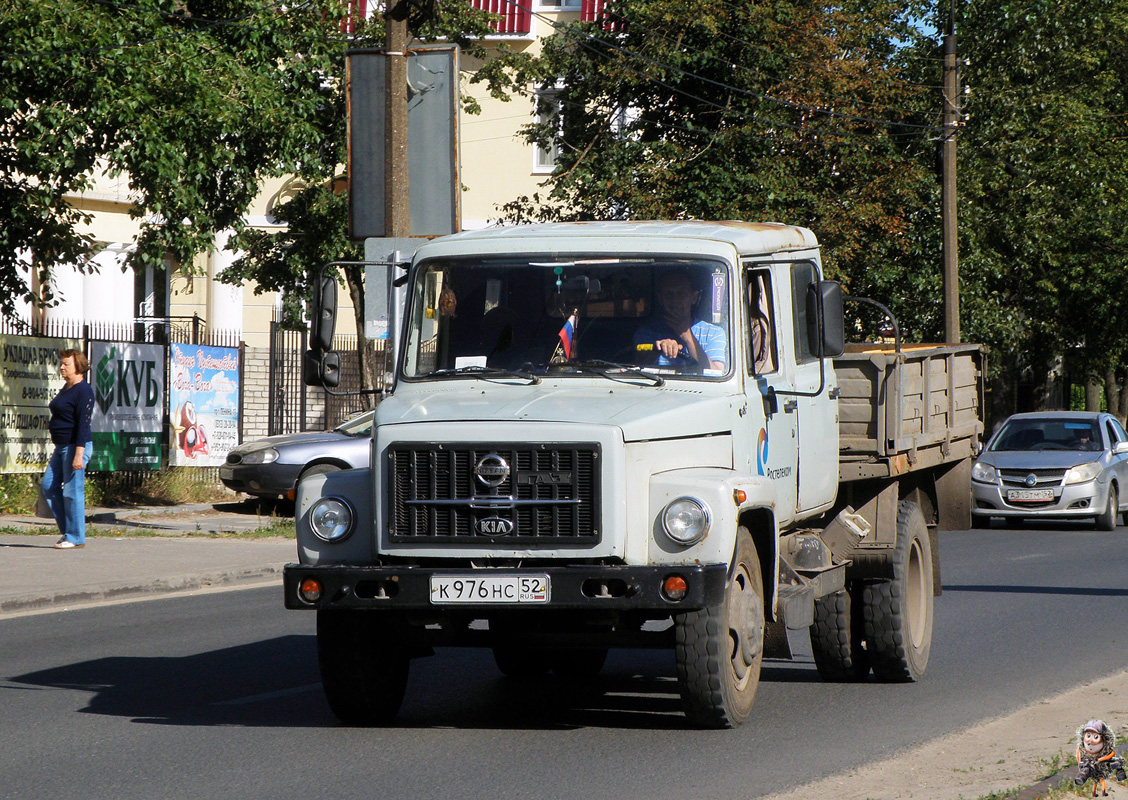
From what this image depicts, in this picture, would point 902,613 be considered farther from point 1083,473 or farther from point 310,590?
point 1083,473

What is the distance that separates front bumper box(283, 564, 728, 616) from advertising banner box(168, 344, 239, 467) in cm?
1636

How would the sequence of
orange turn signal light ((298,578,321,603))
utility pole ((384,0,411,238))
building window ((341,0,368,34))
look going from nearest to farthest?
orange turn signal light ((298,578,321,603))
utility pole ((384,0,411,238))
building window ((341,0,368,34))

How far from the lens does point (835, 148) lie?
27500 mm

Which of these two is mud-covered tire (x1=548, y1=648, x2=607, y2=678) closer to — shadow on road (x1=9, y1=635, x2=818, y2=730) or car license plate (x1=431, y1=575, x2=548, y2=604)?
shadow on road (x1=9, y1=635, x2=818, y2=730)

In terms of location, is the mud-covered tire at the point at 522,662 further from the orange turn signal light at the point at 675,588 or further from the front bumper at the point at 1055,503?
the front bumper at the point at 1055,503

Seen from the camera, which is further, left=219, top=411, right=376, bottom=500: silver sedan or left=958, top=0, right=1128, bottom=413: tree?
left=958, top=0, right=1128, bottom=413: tree

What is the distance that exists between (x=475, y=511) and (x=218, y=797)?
5.43ft

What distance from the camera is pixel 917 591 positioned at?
387 inches

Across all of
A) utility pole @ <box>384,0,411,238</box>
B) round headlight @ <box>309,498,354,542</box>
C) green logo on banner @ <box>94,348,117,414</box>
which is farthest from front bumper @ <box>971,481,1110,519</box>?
round headlight @ <box>309,498,354,542</box>

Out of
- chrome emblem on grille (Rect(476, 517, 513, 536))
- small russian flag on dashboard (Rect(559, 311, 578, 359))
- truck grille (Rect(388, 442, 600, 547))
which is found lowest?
chrome emblem on grille (Rect(476, 517, 513, 536))

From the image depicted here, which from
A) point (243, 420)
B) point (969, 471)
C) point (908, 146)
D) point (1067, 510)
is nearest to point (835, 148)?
point (908, 146)

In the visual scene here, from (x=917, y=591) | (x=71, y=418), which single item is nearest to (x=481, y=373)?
(x=917, y=591)

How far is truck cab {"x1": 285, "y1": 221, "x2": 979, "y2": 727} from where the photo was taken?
696 centimetres

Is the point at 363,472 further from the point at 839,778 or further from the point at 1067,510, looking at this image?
the point at 1067,510
